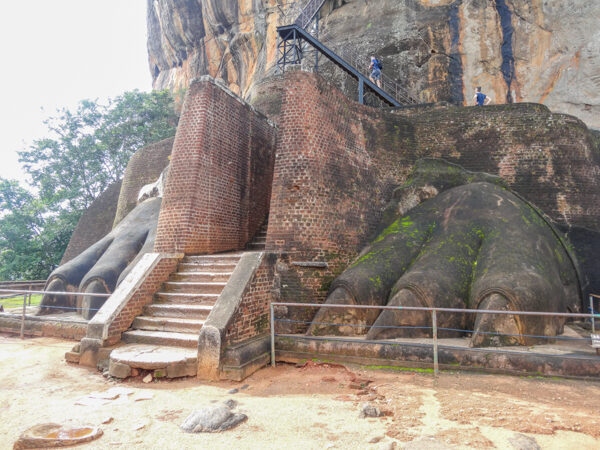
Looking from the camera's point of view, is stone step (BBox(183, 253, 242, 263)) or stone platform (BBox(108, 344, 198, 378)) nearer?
stone platform (BBox(108, 344, 198, 378))

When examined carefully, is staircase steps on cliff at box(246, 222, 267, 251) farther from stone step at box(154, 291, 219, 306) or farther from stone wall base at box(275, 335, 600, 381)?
stone wall base at box(275, 335, 600, 381)

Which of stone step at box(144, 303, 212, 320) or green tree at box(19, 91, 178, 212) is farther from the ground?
green tree at box(19, 91, 178, 212)

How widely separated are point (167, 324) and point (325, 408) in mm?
3345

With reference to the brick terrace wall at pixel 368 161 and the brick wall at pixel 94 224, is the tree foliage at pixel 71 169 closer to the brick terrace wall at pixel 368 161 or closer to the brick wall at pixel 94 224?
the brick wall at pixel 94 224

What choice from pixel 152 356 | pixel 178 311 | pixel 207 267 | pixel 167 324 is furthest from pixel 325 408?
pixel 207 267

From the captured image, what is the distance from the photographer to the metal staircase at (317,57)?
527 inches

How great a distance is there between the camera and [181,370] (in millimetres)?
5305

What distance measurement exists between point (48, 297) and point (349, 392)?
9213 millimetres

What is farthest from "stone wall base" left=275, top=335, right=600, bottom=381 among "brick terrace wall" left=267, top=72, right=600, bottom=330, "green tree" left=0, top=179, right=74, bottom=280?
"green tree" left=0, top=179, right=74, bottom=280

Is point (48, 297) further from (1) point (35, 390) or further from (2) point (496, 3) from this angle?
(2) point (496, 3)

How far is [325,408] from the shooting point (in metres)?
4.32

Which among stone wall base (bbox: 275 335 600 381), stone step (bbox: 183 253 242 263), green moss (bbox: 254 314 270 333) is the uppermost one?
stone step (bbox: 183 253 242 263)

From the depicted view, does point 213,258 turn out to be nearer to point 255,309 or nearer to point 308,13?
point 255,309

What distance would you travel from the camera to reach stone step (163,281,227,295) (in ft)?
22.6
